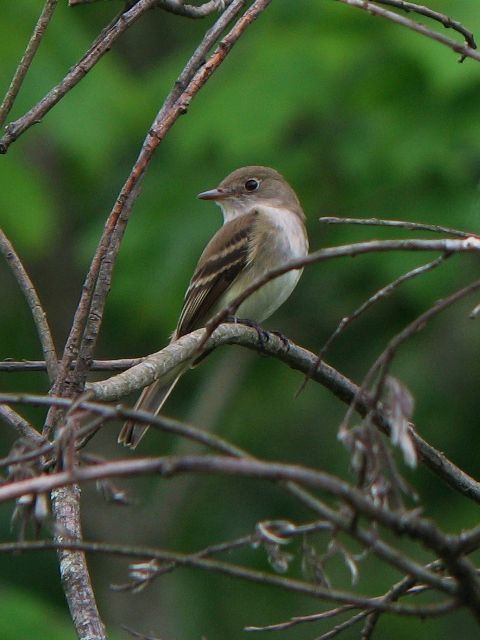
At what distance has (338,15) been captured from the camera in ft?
22.8

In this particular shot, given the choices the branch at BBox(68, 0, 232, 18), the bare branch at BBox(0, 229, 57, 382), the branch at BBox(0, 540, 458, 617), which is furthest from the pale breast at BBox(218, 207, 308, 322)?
the branch at BBox(0, 540, 458, 617)

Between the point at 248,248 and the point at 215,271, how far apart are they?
24cm

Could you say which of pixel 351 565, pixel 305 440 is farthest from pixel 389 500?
pixel 305 440

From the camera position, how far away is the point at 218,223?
25.9 ft

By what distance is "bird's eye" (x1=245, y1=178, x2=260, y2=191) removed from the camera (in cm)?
725

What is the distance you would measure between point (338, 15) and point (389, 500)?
17.3 ft

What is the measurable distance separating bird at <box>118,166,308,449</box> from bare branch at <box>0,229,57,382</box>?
9.44 ft

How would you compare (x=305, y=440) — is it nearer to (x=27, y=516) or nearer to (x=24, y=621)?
(x=24, y=621)

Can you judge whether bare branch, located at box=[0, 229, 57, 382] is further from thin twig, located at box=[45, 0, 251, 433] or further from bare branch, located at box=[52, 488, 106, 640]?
bare branch, located at box=[52, 488, 106, 640]

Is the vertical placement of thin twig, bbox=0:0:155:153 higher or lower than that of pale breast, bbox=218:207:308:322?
lower

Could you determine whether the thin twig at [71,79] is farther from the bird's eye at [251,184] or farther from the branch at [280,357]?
the bird's eye at [251,184]

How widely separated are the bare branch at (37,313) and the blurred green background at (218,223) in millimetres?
2548

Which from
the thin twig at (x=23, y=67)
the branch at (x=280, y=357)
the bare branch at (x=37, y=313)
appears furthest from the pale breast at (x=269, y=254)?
the thin twig at (x=23, y=67)

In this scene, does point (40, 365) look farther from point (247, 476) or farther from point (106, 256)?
point (247, 476)
